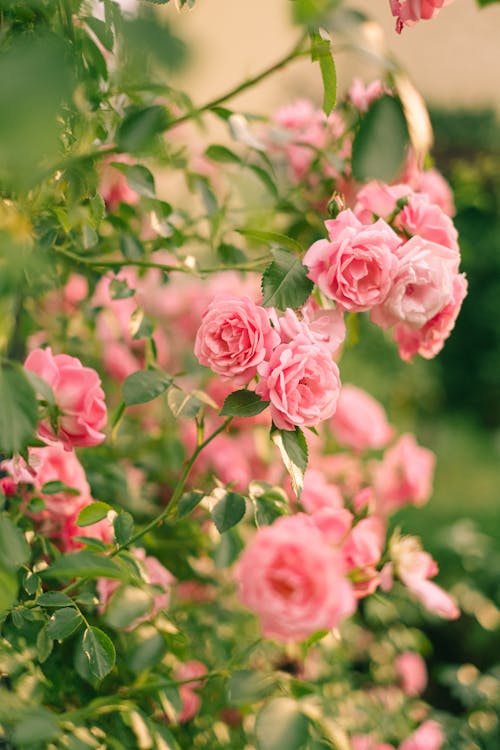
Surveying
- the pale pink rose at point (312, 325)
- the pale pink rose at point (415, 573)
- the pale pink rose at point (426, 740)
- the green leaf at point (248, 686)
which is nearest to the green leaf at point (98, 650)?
the green leaf at point (248, 686)

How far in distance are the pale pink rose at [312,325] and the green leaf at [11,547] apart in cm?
32

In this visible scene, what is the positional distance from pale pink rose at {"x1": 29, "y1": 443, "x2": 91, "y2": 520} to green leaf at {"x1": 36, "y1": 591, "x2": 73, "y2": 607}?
162mm

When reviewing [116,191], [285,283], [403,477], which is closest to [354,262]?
[285,283]

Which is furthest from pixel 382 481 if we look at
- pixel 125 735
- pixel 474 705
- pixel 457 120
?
pixel 457 120

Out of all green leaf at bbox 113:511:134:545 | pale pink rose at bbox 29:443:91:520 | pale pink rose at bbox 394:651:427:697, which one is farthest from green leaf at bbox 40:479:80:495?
pale pink rose at bbox 394:651:427:697

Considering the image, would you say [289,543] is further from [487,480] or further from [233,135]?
[487,480]

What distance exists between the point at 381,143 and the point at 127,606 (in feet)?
1.84

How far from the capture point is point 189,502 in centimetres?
80

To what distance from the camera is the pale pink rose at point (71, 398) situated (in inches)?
29.8

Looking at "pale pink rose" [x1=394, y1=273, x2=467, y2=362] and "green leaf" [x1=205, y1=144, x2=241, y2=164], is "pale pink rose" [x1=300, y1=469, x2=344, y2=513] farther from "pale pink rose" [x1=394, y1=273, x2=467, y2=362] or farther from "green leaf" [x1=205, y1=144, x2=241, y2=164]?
"green leaf" [x1=205, y1=144, x2=241, y2=164]

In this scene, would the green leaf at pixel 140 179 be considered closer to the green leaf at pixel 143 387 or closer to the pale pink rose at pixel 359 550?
the green leaf at pixel 143 387

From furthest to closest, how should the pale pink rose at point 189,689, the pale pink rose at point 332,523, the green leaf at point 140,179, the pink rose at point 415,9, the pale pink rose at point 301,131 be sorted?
the pale pink rose at point 301,131 → the pale pink rose at point 189,689 → the pale pink rose at point 332,523 → the green leaf at point 140,179 → the pink rose at point 415,9

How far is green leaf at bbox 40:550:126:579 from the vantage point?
0.59m

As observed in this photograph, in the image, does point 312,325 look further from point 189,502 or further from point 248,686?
point 248,686
